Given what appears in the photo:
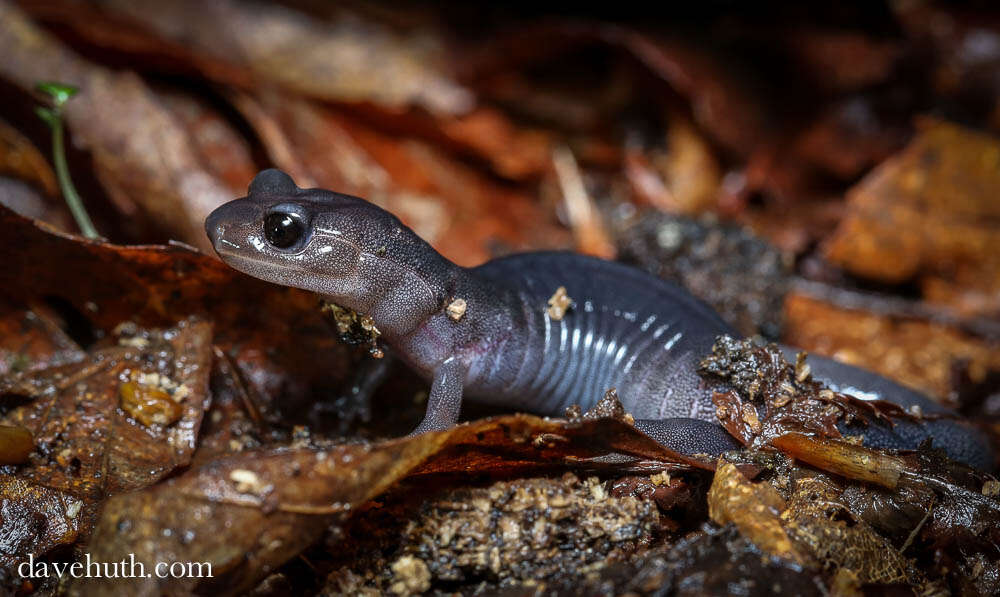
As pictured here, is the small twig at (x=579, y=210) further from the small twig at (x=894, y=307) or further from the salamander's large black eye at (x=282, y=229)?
the salamander's large black eye at (x=282, y=229)

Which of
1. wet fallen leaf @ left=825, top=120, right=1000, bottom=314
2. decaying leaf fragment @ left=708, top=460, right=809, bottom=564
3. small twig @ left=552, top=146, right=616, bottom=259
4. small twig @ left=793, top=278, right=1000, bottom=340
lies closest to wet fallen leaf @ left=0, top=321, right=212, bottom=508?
decaying leaf fragment @ left=708, top=460, right=809, bottom=564

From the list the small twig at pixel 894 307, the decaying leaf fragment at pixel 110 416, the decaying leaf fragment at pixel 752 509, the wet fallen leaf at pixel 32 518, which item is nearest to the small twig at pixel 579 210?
the small twig at pixel 894 307

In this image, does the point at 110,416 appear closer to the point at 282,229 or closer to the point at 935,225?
the point at 282,229

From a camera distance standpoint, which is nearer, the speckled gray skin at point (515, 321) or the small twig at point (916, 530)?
the small twig at point (916, 530)

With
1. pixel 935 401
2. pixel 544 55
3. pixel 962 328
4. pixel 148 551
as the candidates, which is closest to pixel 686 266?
pixel 935 401

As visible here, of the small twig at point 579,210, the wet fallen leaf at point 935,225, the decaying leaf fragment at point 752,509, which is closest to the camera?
the decaying leaf fragment at point 752,509

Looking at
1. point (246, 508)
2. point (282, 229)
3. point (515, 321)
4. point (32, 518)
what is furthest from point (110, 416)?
point (515, 321)
